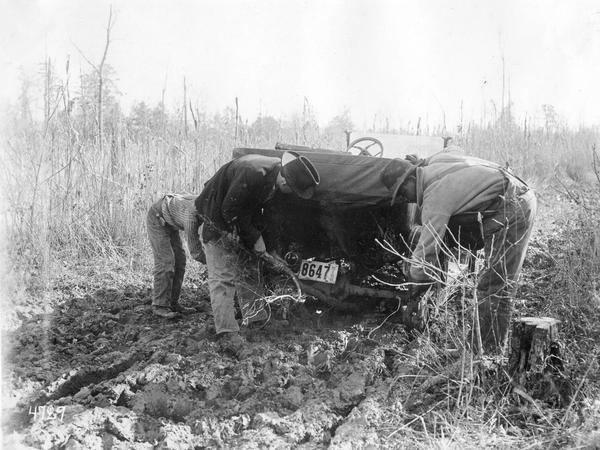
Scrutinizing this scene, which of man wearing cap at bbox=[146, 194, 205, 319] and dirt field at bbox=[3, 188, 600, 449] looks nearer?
dirt field at bbox=[3, 188, 600, 449]

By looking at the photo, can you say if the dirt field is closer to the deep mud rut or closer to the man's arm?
the deep mud rut

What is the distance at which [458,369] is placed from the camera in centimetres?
314

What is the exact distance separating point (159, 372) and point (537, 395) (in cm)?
207

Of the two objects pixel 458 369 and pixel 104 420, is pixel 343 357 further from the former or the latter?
pixel 104 420

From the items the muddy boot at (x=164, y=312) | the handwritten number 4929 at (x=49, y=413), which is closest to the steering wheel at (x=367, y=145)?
the muddy boot at (x=164, y=312)

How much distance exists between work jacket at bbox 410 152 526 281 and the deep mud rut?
0.70m

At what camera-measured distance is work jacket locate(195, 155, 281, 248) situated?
3.93 meters

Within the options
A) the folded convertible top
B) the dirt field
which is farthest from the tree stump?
the folded convertible top

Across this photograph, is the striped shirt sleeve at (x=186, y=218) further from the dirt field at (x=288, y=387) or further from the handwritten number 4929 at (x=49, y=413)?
the handwritten number 4929 at (x=49, y=413)

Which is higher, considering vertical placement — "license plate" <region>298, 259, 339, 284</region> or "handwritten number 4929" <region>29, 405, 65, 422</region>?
"license plate" <region>298, 259, 339, 284</region>

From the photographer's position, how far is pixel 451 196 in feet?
11.9

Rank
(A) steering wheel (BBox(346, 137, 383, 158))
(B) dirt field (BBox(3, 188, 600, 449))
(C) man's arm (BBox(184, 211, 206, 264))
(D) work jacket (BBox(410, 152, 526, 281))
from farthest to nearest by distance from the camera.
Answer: (A) steering wheel (BBox(346, 137, 383, 158))
(C) man's arm (BBox(184, 211, 206, 264))
(D) work jacket (BBox(410, 152, 526, 281))
(B) dirt field (BBox(3, 188, 600, 449))

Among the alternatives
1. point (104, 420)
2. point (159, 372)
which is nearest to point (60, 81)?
point (159, 372)

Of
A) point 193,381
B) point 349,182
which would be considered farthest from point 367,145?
point 193,381
